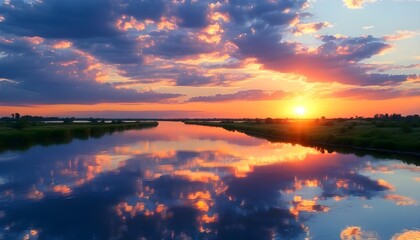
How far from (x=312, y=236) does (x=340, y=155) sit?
29.6 m

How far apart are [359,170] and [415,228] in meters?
15.9

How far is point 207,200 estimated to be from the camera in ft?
62.2

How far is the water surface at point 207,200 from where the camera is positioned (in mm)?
14078

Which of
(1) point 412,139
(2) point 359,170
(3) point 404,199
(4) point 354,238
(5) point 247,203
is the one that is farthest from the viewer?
(1) point 412,139

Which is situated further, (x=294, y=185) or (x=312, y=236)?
(x=294, y=185)

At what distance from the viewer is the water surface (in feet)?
46.2

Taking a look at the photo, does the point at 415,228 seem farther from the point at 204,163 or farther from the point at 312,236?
the point at 204,163

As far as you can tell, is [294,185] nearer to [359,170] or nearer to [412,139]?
[359,170]

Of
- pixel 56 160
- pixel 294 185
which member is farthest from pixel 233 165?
pixel 56 160

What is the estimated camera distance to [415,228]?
14398mm

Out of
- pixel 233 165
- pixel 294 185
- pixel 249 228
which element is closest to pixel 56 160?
pixel 233 165

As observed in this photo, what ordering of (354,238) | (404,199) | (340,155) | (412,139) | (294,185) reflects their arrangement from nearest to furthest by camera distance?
1. (354,238)
2. (404,199)
3. (294,185)
4. (340,155)
5. (412,139)

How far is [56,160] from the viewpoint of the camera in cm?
3509

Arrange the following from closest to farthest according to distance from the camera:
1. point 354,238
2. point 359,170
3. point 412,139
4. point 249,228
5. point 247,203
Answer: point 354,238 → point 249,228 → point 247,203 → point 359,170 → point 412,139
